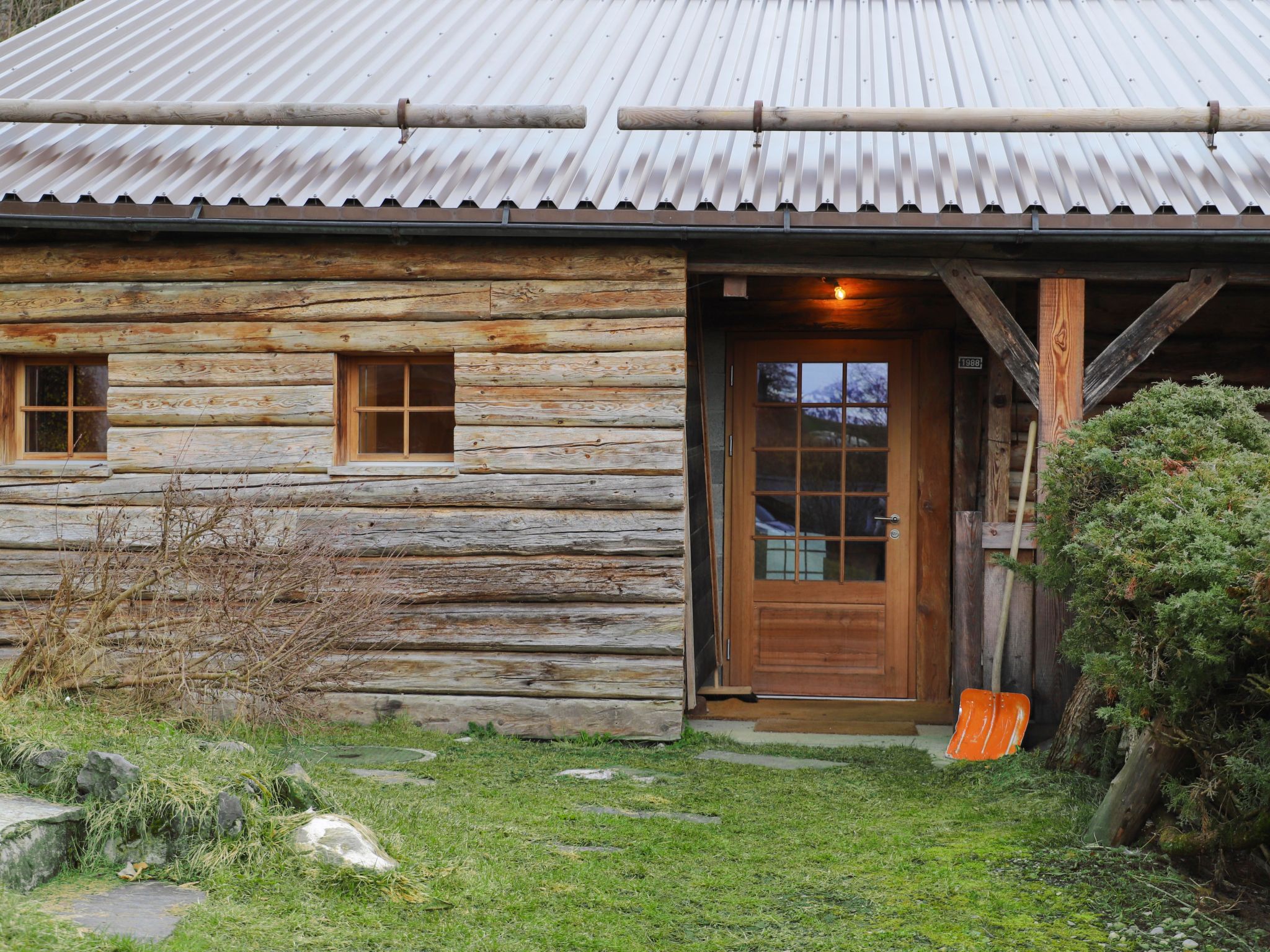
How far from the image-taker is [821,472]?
874 cm

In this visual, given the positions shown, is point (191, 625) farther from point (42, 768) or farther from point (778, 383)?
point (778, 383)

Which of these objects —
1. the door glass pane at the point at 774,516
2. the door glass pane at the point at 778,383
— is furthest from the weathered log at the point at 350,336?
the door glass pane at the point at 774,516

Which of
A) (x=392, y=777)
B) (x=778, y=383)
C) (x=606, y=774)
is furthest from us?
(x=778, y=383)

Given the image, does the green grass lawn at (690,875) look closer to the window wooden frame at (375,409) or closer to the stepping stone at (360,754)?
the stepping stone at (360,754)

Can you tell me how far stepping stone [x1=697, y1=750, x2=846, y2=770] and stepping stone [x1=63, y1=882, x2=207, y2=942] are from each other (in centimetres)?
349

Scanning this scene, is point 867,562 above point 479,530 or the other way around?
the other way around

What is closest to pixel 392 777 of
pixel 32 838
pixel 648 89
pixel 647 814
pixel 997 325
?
pixel 647 814

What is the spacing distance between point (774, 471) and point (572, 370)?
2.45m

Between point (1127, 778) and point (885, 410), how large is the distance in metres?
4.41

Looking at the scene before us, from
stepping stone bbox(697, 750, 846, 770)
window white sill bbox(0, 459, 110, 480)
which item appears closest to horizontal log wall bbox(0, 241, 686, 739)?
window white sill bbox(0, 459, 110, 480)

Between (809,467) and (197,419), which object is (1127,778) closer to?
(809,467)

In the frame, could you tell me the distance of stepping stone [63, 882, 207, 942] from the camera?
3.20 m

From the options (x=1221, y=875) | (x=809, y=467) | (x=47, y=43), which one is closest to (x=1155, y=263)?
(x=809, y=467)

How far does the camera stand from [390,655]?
7.04 m
